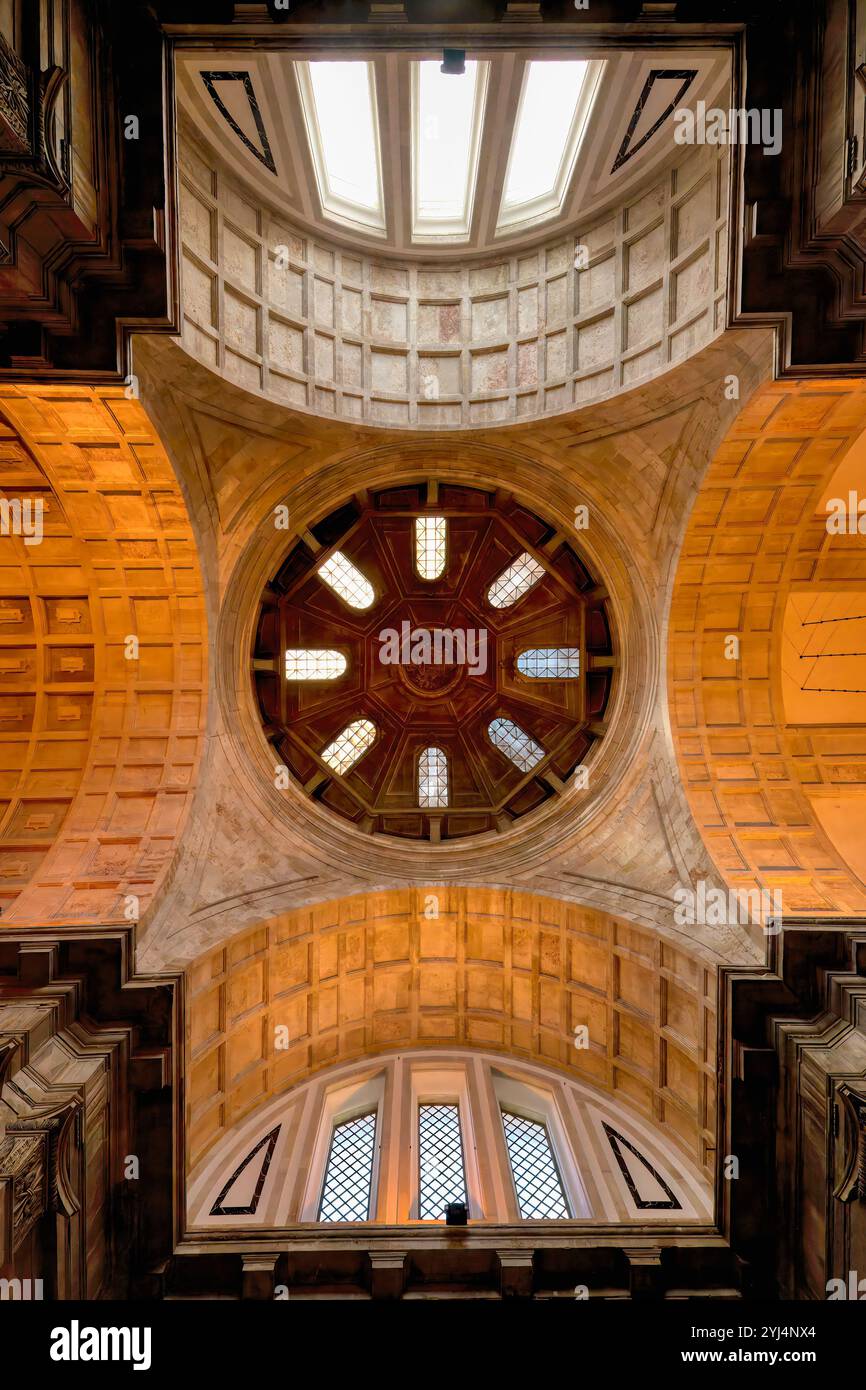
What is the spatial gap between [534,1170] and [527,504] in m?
13.8

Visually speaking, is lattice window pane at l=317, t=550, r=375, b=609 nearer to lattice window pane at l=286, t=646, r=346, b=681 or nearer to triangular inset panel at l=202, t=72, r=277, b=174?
lattice window pane at l=286, t=646, r=346, b=681

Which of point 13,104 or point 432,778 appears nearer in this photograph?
point 13,104

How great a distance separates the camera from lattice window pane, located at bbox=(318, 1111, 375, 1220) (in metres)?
12.3

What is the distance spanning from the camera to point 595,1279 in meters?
10.3

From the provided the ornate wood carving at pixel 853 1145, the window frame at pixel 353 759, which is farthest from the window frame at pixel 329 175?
the ornate wood carving at pixel 853 1145

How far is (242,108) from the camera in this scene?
11.8m

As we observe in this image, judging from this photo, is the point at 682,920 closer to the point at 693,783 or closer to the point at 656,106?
the point at 693,783

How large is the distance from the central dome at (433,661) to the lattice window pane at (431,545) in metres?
0.03

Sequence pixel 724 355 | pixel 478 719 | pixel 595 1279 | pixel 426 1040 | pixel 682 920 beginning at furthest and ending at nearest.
Result: pixel 478 719
pixel 426 1040
pixel 682 920
pixel 724 355
pixel 595 1279

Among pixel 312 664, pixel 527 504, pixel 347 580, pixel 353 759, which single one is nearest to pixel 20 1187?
pixel 353 759

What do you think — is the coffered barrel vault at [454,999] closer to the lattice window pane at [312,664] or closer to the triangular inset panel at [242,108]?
the lattice window pane at [312,664]

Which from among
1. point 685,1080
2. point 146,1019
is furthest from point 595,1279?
point 146,1019

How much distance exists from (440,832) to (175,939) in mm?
6705

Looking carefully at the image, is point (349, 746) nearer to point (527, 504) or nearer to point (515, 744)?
point (515, 744)
